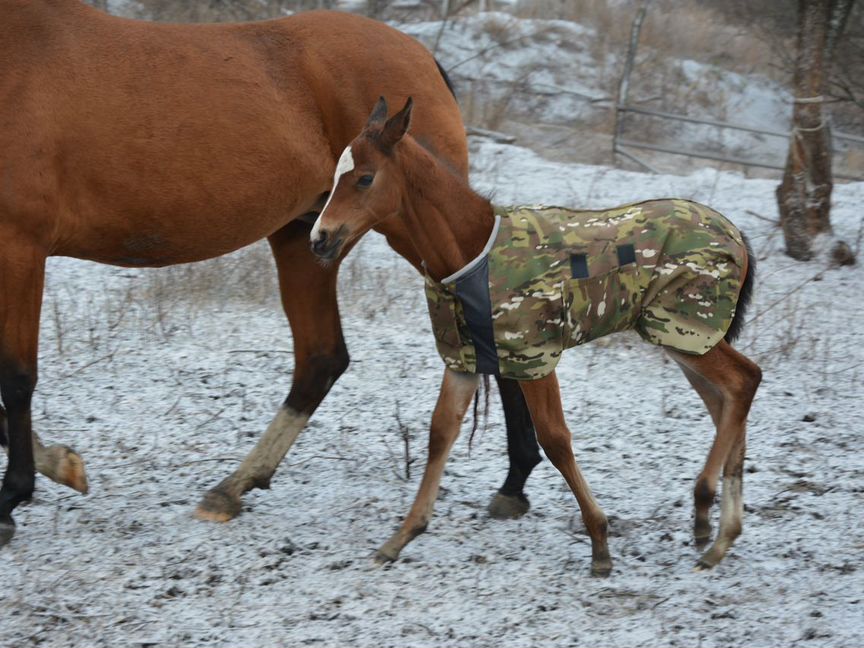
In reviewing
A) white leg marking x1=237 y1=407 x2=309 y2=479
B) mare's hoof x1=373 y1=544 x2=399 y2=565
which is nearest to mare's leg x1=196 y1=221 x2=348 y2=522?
white leg marking x1=237 y1=407 x2=309 y2=479

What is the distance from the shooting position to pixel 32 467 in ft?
13.3

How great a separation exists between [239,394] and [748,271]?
3022mm

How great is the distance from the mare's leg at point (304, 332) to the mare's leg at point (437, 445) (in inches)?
37.7

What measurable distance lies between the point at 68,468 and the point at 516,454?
189 centimetres

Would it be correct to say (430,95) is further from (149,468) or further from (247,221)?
(149,468)

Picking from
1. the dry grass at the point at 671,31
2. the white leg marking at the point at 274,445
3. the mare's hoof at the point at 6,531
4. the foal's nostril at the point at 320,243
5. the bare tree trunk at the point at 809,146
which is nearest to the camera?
the foal's nostril at the point at 320,243

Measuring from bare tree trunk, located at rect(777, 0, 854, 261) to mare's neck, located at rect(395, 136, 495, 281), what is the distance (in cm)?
539

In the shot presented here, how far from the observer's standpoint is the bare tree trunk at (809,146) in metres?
7.98

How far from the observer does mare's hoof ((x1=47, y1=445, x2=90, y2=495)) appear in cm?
419

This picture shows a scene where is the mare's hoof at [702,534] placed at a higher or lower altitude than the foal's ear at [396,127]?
lower

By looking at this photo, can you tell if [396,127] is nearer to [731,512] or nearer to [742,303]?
[742,303]

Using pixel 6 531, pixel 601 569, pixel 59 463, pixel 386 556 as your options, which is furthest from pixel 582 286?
pixel 6 531

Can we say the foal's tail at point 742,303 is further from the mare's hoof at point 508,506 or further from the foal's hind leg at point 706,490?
the mare's hoof at point 508,506

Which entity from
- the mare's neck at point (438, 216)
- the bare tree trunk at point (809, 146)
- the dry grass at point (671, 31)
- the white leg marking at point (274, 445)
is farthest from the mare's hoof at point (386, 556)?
the dry grass at point (671, 31)
